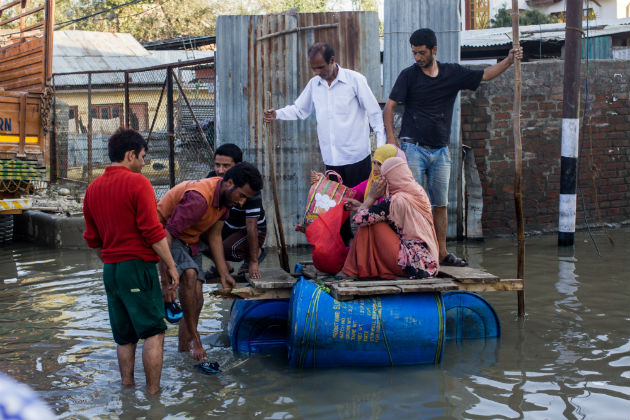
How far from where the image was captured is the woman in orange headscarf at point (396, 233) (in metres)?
Answer: 5.11

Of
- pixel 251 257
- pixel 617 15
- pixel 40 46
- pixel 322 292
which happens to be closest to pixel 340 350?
pixel 322 292

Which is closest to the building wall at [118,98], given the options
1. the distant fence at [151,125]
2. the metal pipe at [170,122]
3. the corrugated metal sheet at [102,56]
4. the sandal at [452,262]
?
the distant fence at [151,125]

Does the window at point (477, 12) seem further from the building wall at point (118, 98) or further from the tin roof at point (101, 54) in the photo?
the building wall at point (118, 98)

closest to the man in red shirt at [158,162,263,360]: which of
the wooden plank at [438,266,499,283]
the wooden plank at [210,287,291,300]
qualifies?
the wooden plank at [210,287,291,300]

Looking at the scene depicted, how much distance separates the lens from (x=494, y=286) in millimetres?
5211

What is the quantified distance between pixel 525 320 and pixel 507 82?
184 inches

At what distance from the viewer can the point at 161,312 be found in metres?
4.49

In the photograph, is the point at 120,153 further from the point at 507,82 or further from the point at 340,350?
the point at 507,82

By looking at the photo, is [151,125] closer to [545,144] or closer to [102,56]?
[545,144]

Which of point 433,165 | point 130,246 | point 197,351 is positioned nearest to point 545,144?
point 433,165

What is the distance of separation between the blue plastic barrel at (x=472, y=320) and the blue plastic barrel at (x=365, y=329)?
2.39ft

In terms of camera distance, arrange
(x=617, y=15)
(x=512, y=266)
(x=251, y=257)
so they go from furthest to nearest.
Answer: (x=617, y=15), (x=512, y=266), (x=251, y=257)

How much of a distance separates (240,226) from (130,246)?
1.64m

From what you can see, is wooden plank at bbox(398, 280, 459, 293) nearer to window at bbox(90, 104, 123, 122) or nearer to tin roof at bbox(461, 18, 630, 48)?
tin roof at bbox(461, 18, 630, 48)
